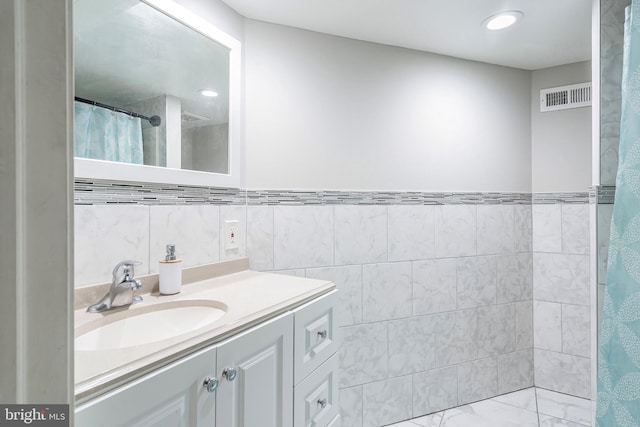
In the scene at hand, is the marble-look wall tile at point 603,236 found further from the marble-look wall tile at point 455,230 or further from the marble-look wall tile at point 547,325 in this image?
the marble-look wall tile at point 547,325

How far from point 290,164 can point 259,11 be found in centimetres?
74

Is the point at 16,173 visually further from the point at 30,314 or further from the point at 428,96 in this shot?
the point at 428,96

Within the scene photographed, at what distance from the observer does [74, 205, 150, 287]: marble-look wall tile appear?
3.66ft

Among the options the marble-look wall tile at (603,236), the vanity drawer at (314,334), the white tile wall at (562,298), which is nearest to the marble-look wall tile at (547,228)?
the white tile wall at (562,298)

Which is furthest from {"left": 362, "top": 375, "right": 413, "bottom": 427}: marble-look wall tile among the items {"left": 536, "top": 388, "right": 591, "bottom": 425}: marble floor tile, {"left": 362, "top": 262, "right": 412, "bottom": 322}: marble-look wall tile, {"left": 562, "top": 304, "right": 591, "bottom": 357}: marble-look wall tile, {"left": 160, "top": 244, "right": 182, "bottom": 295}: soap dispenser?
{"left": 160, "top": 244, "right": 182, "bottom": 295}: soap dispenser

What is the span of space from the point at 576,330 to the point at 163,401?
8.43 feet

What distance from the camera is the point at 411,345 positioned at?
2.12 metres

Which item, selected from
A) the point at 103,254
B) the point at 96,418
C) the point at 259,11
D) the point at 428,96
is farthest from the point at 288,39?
the point at 96,418

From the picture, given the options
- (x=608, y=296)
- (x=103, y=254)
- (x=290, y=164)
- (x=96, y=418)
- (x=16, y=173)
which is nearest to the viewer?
(x=16, y=173)

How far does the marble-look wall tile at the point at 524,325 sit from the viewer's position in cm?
244

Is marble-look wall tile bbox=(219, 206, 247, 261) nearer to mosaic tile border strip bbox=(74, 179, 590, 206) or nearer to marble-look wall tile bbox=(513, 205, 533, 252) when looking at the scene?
mosaic tile border strip bbox=(74, 179, 590, 206)

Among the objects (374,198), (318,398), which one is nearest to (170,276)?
(318,398)

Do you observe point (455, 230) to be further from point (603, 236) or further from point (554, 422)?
point (554, 422)

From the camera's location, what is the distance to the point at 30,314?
38cm
